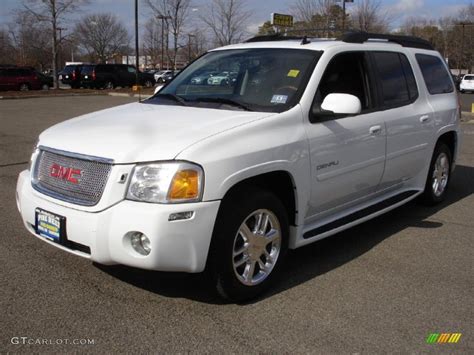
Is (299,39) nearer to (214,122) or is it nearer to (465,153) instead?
(214,122)

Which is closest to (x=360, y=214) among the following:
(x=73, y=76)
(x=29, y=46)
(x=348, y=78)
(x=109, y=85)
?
(x=348, y=78)

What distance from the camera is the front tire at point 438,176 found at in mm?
6047

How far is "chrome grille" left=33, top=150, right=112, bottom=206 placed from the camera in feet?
A: 10.9

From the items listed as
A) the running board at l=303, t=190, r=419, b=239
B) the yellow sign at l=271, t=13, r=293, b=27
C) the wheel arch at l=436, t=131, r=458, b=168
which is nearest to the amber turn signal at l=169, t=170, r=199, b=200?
the running board at l=303, t=190, r=419, b=239

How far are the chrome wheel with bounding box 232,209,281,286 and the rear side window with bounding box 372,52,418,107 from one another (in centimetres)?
188

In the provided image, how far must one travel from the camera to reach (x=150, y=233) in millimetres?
3135

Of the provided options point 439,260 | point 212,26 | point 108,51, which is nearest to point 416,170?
point 439,260

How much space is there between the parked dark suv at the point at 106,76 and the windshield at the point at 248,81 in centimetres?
3319

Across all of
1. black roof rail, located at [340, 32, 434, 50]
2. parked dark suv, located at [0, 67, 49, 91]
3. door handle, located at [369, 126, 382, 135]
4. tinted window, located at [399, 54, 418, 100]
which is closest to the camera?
door handle, located at [369, 126, 382, 135]

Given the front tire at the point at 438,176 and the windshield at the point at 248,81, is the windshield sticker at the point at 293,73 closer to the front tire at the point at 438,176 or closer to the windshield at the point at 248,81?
the windshield at the point at 248,81

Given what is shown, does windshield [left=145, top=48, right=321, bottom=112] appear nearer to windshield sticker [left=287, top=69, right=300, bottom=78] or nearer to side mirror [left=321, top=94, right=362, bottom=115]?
windshield sticker [left=287, top=69, right=300, bottom=78]

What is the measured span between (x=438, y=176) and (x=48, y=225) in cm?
457

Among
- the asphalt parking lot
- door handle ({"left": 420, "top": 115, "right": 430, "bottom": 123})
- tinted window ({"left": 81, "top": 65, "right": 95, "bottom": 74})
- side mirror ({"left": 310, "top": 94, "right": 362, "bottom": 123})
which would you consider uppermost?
tinted window ({"left": 81, "top": 65, "right": 95, "bottom": 74})

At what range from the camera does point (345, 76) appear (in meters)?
4.65
